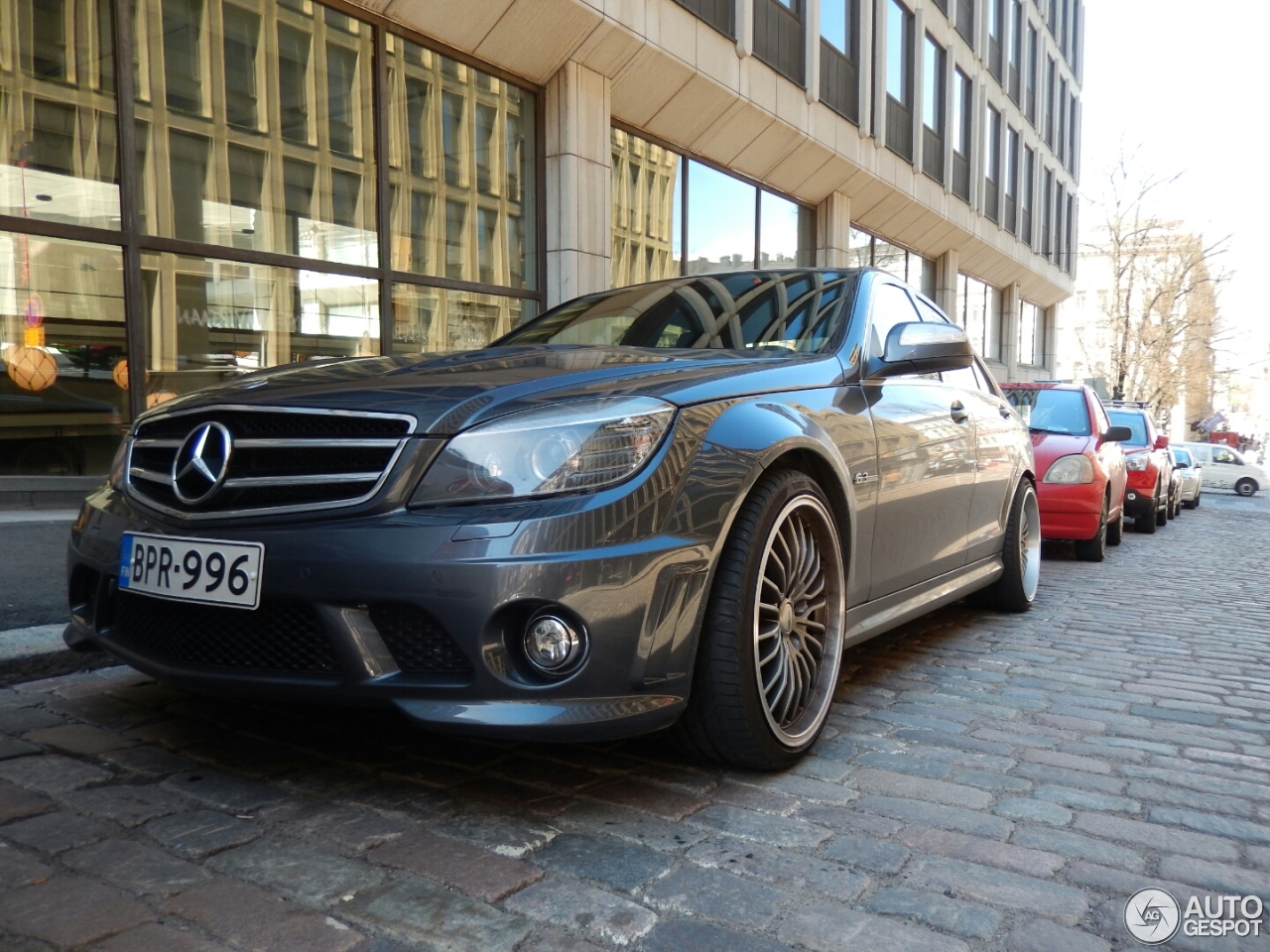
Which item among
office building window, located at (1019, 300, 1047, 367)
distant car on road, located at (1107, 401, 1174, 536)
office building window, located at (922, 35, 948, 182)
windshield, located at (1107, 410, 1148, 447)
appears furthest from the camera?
office building window, located at (1019, 300, 1047, 367)

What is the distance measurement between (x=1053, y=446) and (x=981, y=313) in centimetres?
2046

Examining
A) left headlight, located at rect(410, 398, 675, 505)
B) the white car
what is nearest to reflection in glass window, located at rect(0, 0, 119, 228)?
left headlight, located at rect(410, 398, 675, 505)

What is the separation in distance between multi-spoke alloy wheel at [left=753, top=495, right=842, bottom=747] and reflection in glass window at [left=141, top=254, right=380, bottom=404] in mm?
5170

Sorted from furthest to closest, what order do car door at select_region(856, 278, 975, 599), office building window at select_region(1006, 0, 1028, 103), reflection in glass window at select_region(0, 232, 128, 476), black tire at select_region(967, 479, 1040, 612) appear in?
office building window at select_region(1006, 0, 1028, 103) → reflection in glass window at select_region(0, 232, 128, 476) → black tire at select_region(967, 479, 1040, 612) → car door at select_region(856, 278, 975, 599)

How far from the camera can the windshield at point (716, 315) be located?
3488 mm

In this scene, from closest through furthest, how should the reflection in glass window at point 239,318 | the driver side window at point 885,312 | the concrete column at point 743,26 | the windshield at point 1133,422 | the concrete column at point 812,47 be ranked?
the driver side window at point 885,312 < the reflection in glass window at point 239,318 < the windshield at point 1133,422 < the concrete column at point 743,26 < the concrete column at point 812,47

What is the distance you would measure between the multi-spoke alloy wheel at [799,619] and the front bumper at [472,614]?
42cm

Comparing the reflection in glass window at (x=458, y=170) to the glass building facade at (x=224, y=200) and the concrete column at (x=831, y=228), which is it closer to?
the glass building facade at (x=224, y=200)

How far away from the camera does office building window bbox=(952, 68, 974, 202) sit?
2195cm

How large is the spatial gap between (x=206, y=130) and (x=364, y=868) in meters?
7.27

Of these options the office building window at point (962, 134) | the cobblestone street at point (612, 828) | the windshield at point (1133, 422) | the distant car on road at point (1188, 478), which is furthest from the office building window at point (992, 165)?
the cobblestone street at point (612, 828)

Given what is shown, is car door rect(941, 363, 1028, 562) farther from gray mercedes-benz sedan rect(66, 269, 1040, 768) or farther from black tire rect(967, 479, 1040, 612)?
gray mercedes-benz sedan rect(66, 269, 1040, 768)

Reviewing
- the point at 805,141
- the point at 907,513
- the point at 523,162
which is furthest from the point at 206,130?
the point at 805,141

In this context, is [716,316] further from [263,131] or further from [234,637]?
[263,131]
